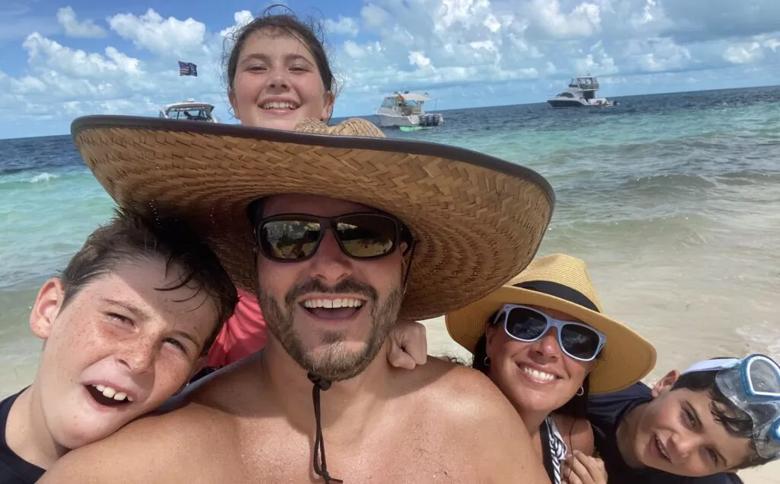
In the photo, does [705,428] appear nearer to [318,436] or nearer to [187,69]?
[318,436]

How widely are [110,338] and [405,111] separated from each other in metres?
38.7

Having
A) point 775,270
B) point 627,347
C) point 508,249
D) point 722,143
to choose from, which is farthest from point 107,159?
point 722,143

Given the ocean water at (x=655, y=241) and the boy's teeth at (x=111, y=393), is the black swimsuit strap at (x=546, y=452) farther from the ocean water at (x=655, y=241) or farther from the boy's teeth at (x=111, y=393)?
the ocean water at (x=655, y=241)

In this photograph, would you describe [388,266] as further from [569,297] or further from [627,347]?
[627,347]

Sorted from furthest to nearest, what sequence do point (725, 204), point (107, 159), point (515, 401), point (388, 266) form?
point (725, 204)
point (515, 401)
point (388, 266)
point (107, 159)

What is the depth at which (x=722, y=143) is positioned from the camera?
59.3 ft

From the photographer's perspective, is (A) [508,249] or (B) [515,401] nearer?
(A) [508,249]

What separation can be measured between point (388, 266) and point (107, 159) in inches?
29.1

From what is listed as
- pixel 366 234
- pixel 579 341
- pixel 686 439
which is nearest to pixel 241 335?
pixel 366 234

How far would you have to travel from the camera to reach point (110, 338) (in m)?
1.44

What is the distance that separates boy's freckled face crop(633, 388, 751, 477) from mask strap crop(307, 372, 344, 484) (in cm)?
124

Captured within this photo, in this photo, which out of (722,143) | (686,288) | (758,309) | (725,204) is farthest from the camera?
(722,143)

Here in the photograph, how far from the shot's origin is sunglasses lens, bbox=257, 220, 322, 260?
152cm

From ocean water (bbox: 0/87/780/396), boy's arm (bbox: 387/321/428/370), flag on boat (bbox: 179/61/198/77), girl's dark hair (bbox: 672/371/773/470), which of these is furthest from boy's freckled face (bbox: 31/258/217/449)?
flag on boat (bbox: 179/61/198/77)
